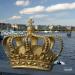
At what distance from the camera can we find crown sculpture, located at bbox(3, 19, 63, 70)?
46.3 feet

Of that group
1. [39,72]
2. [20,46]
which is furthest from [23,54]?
[39,72]

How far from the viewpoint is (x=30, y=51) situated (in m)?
14.2

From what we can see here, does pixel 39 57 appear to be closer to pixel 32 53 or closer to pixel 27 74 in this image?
pixel 32 53

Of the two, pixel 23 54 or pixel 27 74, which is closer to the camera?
pixel 23 54

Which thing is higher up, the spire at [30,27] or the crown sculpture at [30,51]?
the spire at [30,27]

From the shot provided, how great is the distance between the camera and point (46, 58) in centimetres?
1432

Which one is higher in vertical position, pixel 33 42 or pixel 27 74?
pixel 33 42

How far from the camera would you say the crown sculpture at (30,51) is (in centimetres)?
1410

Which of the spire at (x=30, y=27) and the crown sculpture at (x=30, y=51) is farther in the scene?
the crown sculpture at (x=30, y=51)

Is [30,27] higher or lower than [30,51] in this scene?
higher

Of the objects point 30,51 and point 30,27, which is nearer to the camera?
point 30,27

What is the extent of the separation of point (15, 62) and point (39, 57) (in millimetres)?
1028

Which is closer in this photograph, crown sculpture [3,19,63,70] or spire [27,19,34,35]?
spire [27,19,34,35]

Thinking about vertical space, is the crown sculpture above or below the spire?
below
